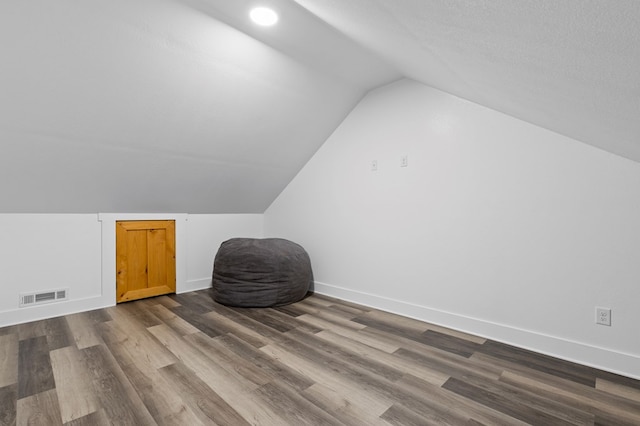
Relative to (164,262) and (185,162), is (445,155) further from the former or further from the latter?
(164,262)

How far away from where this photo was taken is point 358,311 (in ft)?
9.53

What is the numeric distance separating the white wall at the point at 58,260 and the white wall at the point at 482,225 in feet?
7.08

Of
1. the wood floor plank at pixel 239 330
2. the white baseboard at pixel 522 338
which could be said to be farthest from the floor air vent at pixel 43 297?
the white baseboard at pixel 522 338

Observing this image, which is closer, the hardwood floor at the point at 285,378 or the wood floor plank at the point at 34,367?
the hardwood floor at the point at 285,378

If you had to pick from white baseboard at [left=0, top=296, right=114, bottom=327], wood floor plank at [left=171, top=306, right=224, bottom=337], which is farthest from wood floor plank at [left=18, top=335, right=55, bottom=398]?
wood floor plank at [left=171, top=306, right=224, bottom=337]

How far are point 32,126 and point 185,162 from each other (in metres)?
Answer: 1.07

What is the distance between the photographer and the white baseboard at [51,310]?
2484 millimetres

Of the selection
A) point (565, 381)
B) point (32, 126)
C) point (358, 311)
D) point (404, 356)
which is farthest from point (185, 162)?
point (565, 381)

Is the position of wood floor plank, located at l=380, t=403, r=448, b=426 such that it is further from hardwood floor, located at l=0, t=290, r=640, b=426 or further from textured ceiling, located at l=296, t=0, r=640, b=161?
textured ceiling, located at l=296, t=0, r=640, b=161

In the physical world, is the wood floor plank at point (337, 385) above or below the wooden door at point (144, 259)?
below

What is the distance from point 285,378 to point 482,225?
5.79 feet

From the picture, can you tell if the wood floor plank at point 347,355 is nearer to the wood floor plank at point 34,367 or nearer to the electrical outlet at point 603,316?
the electrical outlet at point 603,316

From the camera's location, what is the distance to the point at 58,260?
271 centimetres

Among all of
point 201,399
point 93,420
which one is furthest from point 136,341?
point 201,399
